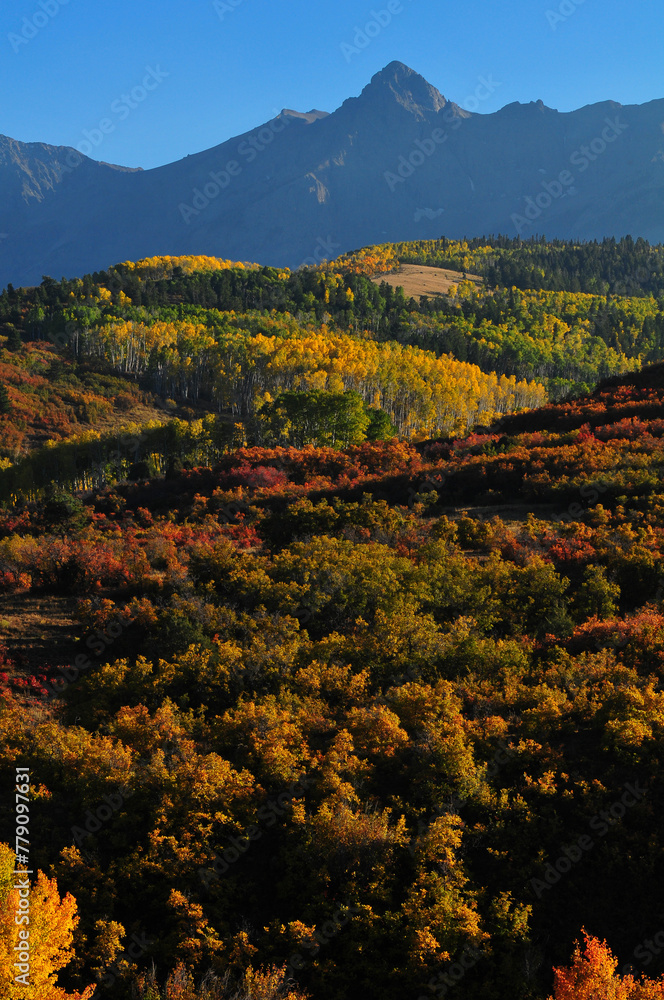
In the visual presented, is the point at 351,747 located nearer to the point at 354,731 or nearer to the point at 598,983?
the point at 354,731

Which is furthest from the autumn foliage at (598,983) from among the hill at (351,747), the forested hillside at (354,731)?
the hill at (351,747)

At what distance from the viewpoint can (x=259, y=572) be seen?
1053 inches

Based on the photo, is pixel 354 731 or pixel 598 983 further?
pixel 354 731

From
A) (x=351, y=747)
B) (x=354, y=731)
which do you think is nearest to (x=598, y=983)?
(x=351, y=747)

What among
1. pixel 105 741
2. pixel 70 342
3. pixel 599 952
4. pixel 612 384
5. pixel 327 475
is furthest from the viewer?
pixel 70 342

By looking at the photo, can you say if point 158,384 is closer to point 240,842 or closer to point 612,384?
point 612,384

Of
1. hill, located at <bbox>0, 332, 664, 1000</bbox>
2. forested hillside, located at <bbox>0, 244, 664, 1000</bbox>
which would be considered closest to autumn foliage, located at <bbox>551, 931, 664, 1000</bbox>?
forested hillside, located at <bbox>0, 244, 664, 1000</bbox>

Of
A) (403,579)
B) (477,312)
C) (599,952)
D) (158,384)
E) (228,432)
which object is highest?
(477,312)

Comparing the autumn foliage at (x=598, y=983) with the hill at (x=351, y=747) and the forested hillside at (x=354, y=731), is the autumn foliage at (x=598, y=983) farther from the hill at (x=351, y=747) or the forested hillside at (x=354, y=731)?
the hill at (x=351, y=747)

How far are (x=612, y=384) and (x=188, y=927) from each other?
59.8 m

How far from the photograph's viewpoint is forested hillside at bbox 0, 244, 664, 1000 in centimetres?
1255

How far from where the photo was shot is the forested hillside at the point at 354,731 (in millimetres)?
12547

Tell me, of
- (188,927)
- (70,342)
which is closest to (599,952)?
(188,927)

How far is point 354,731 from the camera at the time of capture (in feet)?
59.9
